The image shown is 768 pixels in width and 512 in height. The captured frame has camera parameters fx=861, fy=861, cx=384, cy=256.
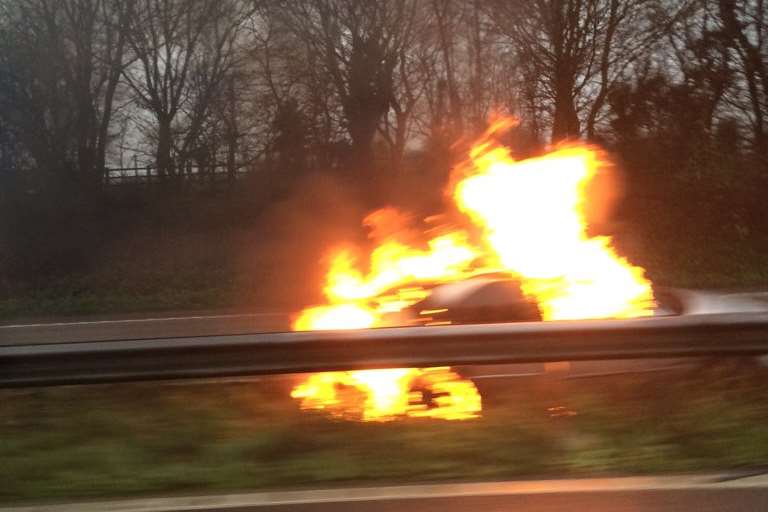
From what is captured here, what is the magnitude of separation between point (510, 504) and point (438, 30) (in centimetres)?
2577

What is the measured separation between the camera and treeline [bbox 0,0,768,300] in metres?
24.5

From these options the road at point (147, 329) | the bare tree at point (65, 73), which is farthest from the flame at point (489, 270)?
the bare tree at point (65, 73)

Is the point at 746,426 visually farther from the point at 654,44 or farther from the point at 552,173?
the point at 654,44

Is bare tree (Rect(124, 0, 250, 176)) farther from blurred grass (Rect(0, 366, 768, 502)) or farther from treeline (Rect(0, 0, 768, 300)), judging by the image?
blurred grass (Rect(0, 366, 768, 502))

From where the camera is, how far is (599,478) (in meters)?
4.77

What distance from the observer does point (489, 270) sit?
29.1 feet

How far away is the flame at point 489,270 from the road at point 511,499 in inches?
48.4

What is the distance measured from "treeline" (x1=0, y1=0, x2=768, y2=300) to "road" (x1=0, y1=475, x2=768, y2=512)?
20.5 meters

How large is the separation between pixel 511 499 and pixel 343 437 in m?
1.37

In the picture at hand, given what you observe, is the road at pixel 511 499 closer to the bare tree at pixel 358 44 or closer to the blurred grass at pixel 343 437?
the blurred grass at pixel 343 437

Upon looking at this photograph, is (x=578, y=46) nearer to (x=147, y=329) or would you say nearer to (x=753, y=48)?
(x=753, y=48)

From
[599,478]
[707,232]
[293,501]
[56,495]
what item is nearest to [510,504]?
[599,478]

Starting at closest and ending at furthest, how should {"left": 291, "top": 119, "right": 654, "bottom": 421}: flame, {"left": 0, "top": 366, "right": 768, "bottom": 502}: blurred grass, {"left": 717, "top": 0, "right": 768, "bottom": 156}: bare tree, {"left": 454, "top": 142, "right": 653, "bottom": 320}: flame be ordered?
{"left": 0, "top": 366, "right": 768, "bottom": 502}: blurred grass < {"left": 291, "top": 119, "right": 654, "bottom": 421}: flame < {"left": 454, "top": 142, "right": 653, "bottom": 320}: flame < {"left": 717, "top": 0, "right": 768, "bottom": 156}: bare tree

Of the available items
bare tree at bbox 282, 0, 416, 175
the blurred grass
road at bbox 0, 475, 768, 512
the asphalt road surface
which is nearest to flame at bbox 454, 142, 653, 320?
the blurred grass
